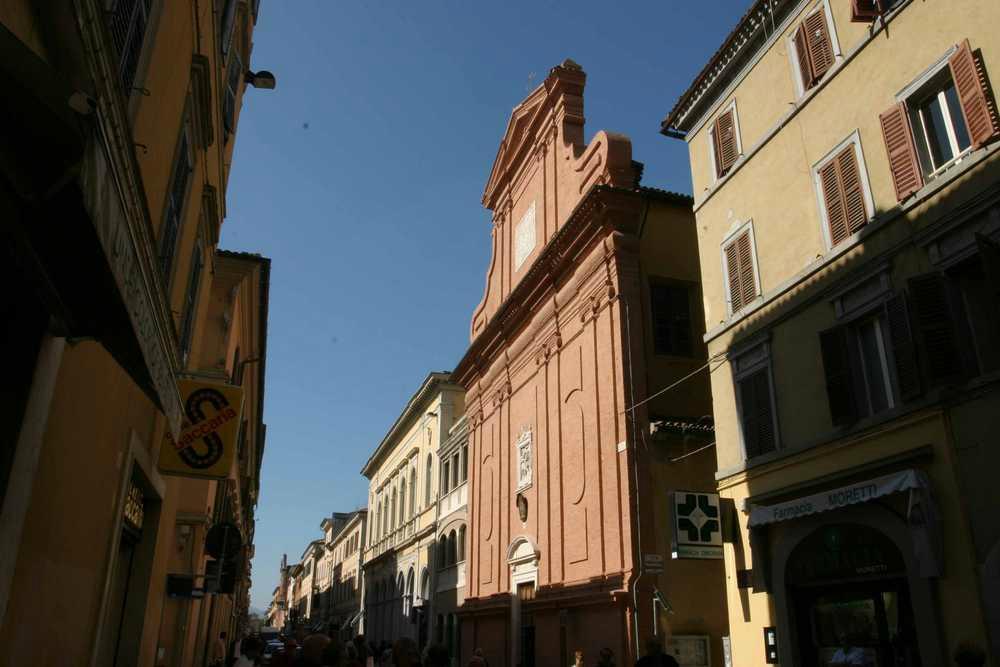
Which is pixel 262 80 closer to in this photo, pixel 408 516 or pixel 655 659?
pixel 655 659

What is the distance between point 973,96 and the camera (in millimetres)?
9148

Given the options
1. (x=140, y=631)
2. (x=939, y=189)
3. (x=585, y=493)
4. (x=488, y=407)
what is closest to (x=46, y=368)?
(x=140, y=631)

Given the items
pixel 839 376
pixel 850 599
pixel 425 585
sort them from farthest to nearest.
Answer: pixel 425 585 → pixel 839 376 → pixel 850 599

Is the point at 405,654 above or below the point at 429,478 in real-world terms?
below

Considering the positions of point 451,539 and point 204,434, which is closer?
point 204,434

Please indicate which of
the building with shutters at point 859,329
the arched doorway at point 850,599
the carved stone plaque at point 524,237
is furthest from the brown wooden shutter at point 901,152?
the carved stone plaque at point 524,237

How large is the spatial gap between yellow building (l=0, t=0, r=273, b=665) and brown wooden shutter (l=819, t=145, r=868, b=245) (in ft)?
28.5

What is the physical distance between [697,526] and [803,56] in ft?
26.1

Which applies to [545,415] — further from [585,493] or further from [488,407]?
[488,407]

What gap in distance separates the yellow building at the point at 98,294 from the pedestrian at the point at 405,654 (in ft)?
8.64

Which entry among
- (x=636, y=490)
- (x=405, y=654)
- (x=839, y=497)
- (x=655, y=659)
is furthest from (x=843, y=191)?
(x=405, y=654)

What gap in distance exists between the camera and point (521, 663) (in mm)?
21234

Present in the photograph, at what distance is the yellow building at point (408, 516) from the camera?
3675 centimetres

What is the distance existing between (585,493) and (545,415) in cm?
366
